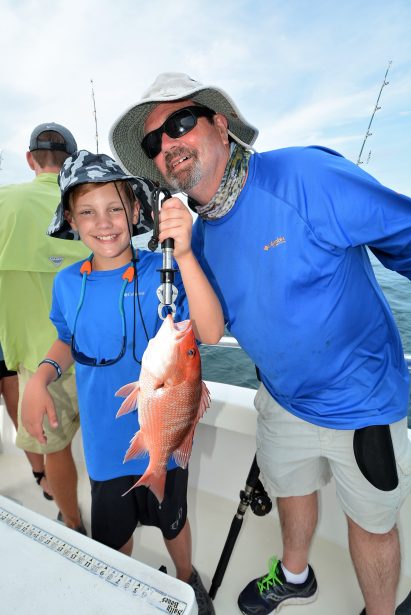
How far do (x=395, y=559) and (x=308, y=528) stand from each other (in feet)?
1.57

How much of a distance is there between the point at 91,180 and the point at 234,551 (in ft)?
8.77

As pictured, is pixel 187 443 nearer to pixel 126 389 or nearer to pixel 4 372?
pixel 126 389

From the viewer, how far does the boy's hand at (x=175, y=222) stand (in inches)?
47.3

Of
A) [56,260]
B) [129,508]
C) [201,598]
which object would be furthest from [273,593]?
[56,260]

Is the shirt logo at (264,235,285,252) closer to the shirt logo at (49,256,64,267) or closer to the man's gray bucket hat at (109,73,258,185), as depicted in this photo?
the man's gray bucket hat at (109,73,258,185)

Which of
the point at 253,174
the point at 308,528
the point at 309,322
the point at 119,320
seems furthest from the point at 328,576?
the point at 253,174

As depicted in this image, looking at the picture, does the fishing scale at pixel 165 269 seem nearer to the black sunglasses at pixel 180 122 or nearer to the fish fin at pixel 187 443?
the fish fin at pixel 187 443

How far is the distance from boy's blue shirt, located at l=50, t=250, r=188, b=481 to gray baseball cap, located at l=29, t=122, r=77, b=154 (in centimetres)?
130

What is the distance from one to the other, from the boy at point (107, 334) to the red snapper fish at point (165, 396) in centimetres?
40

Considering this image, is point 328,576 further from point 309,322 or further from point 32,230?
point 32,230

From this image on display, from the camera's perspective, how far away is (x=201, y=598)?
2.04m

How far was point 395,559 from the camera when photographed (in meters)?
1.72

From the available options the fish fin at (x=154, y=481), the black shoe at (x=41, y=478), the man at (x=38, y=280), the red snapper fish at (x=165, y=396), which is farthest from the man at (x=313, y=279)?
the black shoe at (x=41, y=478)

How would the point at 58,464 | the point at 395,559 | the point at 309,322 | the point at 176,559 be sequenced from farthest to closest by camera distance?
the point at 58,464 < the point at 176,559 < the point at 395,559 < the point at 309,322
